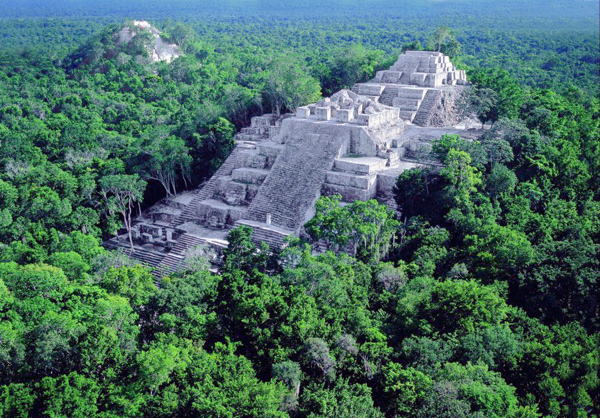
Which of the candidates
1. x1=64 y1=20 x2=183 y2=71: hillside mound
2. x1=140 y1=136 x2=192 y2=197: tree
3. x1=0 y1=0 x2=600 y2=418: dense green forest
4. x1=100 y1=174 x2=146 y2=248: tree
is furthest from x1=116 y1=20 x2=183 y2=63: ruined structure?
x1=100 y1=174 x2=146 y2=248: tree

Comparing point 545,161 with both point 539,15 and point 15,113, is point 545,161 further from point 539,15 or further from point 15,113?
point 539,15

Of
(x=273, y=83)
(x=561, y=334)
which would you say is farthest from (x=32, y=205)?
(x=561, y=334)

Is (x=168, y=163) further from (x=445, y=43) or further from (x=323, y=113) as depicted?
(x=445, y=43)

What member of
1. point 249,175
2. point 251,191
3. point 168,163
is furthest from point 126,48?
point 251,191

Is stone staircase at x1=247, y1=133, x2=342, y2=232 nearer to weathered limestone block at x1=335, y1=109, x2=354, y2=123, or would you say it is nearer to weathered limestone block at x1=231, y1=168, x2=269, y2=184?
weathered limestone block at x1=231, y1=168, x2=269, y2=184

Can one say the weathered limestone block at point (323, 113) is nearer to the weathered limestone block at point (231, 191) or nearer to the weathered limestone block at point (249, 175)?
the weathered limestone block at point (249, 175)
